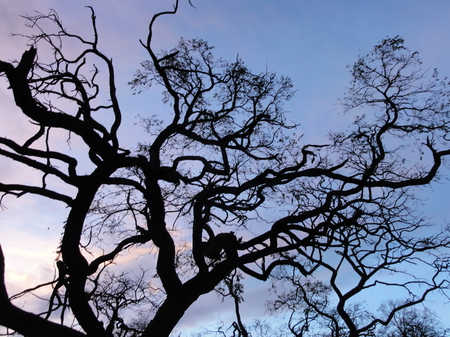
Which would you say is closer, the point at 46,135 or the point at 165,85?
the point at 46,135

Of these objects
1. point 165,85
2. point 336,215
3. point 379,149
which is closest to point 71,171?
point 165,85

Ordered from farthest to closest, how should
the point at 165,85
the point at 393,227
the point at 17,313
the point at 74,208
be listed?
the point at 165,85, the point at 393,227, the point at 74,208, the point at 17,313

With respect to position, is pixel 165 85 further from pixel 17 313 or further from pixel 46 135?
pixel 17 313

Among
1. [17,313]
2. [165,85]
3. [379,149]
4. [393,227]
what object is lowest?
[17,313]

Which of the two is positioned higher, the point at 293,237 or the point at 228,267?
the point at 293,237

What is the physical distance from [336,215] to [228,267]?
2.38 m

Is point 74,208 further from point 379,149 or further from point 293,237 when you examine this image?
point 379,149

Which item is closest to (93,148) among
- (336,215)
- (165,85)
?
(165,85)

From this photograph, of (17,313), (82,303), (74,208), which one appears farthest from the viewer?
(74,208)

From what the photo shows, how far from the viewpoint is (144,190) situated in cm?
745

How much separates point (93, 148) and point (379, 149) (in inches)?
235

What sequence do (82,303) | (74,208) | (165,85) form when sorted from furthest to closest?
(165,85), (74,208), (82,303)

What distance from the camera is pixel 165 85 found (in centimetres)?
860

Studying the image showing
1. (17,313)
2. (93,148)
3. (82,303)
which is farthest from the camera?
(93,148)
